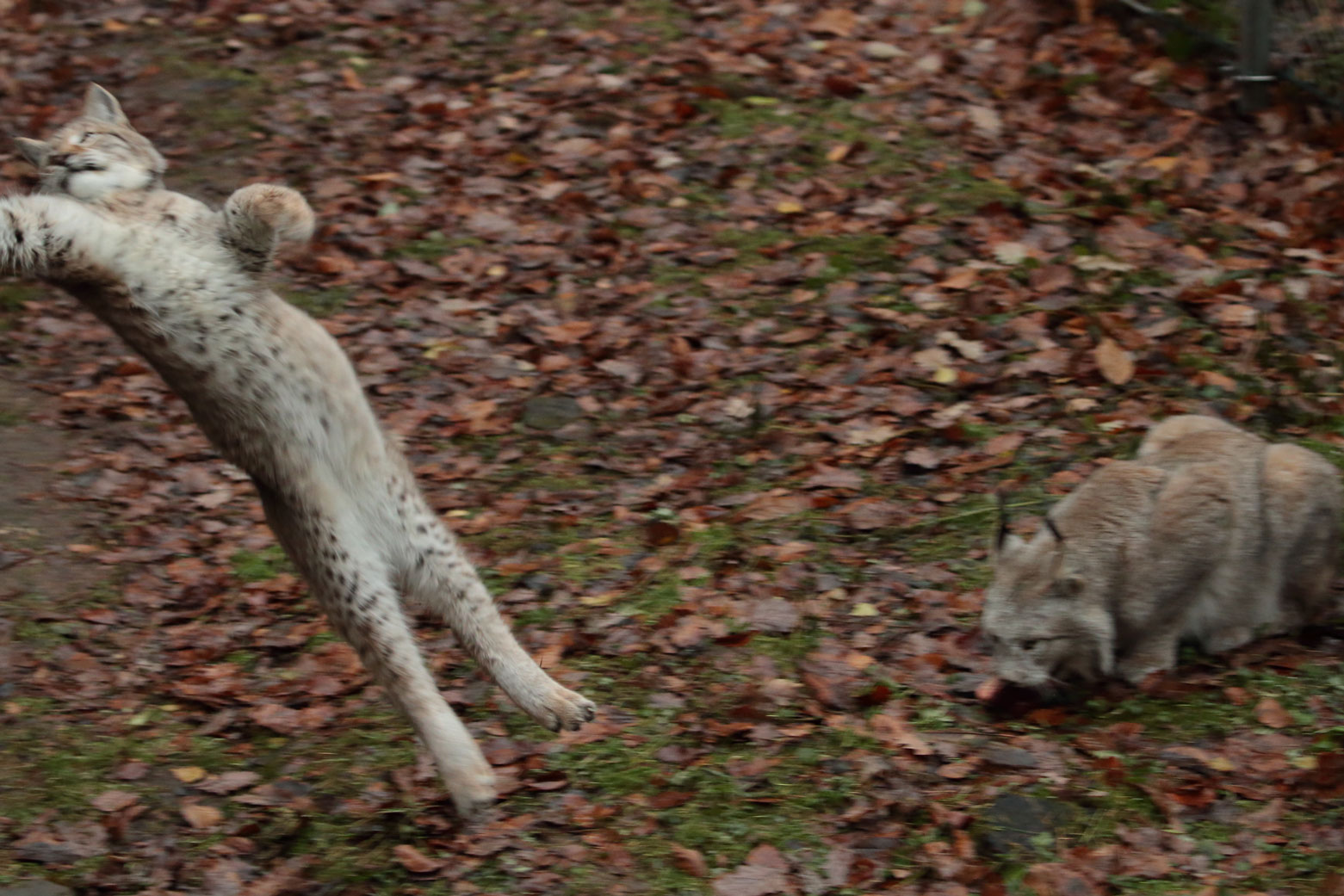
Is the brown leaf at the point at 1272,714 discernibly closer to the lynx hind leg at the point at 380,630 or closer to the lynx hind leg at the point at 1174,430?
the lynx hind leg at the point at 1174,430

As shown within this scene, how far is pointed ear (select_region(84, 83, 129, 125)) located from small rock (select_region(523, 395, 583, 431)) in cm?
279

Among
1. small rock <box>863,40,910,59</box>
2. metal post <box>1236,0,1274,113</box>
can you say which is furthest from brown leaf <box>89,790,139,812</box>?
metal post <box>1236,0,1274,113</box>

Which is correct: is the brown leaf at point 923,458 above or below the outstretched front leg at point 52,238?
below

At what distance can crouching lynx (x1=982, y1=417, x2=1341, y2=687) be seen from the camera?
4758 millimetres

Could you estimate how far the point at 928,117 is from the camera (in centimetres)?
894

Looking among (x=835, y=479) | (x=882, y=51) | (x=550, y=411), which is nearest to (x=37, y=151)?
(x=550, y=411)

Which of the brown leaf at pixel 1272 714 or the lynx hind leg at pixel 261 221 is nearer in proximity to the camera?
the lynx hind leg at pixel 261 221

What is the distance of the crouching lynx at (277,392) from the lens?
4246mm

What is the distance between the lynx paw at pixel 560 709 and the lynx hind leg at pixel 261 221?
1707 mm

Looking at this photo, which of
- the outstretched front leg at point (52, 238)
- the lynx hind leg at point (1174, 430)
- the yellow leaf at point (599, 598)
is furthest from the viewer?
the yellow leaf at point (599, 598)

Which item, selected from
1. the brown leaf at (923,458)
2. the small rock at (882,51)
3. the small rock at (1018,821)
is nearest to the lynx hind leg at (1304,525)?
the small rock at (1018,821)

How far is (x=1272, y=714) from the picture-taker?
455 centimetres

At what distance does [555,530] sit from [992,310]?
2584mm

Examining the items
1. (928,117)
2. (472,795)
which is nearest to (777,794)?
(472,795)
